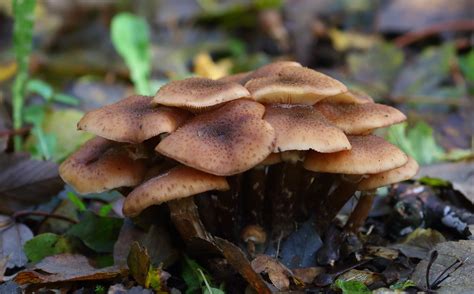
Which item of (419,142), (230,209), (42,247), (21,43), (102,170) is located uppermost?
(21,43)

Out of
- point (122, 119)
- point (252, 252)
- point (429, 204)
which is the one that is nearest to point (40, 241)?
point (122, 119)

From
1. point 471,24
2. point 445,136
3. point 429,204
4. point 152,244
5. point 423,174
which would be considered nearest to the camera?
point 152,244

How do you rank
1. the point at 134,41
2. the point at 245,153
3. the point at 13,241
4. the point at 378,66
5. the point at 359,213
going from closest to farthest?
the point at 245,153 < the point at 359,213 < the point at 13,241 < the point at 134,41 < the point at 378,66

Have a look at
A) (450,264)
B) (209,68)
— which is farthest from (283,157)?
(209,68)

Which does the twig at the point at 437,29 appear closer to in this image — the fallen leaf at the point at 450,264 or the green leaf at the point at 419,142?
the green leaf at the point at 419,142

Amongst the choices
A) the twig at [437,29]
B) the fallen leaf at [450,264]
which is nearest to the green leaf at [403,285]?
the fallen leaf at [450,264]

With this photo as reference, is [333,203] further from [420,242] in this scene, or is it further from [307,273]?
[420,242]

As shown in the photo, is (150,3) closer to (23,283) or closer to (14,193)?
(14,193)
